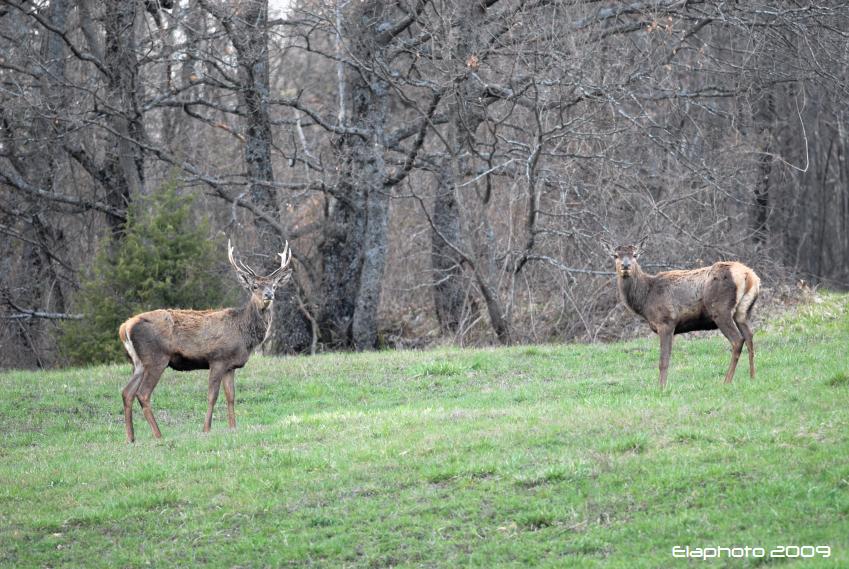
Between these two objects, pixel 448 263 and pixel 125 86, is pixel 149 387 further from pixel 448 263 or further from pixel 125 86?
pixel 448 263

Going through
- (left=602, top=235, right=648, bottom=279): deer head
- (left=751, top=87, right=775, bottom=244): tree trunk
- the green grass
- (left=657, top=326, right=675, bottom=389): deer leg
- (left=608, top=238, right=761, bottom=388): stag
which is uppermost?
(left=751, top=87, right=775, bottom=244): tree trunk

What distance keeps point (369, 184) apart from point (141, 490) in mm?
12543

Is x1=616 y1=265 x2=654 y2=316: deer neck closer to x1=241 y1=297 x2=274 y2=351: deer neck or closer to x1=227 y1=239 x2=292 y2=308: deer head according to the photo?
x1=227 y1=239 x2=292 y2=308: deer head

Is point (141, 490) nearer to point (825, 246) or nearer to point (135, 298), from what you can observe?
point (135, 298)

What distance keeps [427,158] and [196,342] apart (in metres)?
10.6

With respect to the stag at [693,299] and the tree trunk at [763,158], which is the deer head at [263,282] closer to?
the stag at [693,299]

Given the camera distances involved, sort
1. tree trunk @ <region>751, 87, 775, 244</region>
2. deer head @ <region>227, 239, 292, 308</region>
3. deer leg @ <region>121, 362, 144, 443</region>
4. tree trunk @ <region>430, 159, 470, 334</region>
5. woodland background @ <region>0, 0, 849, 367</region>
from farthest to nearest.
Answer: tree trunk @ <region>751, 87, 775, 244</region>, tree trunk @ <region>430, 159, 470, 334</region>, woodland background @ <region>0, 0, 849, 367</region>, deer head @ <region>227, 239, 292, 308</region>, deer leg @ <region>121, 362, 144, 443</region>

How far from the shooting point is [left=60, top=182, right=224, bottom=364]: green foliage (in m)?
19.8

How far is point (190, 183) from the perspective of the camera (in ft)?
73.4

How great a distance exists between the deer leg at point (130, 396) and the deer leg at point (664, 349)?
6.11 m

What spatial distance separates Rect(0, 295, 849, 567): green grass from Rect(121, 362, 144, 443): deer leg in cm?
18

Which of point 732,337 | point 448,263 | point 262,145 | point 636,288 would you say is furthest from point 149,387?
point 448,263

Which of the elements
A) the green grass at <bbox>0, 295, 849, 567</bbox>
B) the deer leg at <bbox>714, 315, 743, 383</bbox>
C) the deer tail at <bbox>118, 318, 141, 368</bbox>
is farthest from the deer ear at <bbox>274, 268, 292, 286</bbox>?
the deer leg at <bbox>714, 315, 743, 383</bbox>

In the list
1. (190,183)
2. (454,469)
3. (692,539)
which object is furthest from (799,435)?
(190,183)
